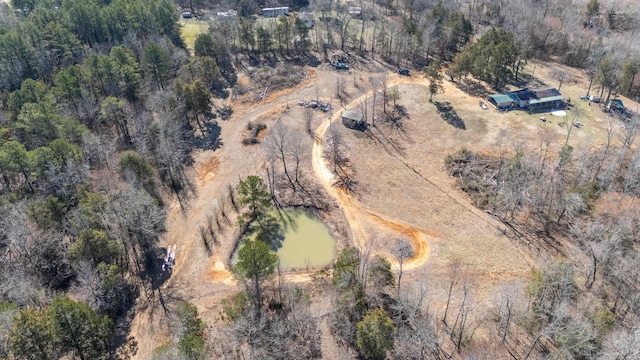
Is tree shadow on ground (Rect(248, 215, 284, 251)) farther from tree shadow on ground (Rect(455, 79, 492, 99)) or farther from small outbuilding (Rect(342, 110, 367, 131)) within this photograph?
tree shadow on ground (Rect(455, 79, 492, 99))

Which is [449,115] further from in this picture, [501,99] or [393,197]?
[393,197]

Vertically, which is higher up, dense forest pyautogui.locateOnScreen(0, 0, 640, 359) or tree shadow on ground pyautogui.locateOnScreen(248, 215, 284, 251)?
dense forest pyautogui.locateOnScreen(0, 0, 640, 359)

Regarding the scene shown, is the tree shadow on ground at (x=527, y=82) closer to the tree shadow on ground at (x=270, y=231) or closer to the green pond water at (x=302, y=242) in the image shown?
the green pond water at (x=302, y=242)

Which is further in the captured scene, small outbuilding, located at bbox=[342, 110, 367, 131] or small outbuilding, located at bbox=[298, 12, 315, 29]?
small outbuilding, located at bbox=[298, 12, 315, 29]

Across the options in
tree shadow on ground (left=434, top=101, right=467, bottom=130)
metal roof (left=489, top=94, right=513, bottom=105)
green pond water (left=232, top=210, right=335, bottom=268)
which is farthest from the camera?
metal roof (left=489, top=94, right=513, bottom=105)

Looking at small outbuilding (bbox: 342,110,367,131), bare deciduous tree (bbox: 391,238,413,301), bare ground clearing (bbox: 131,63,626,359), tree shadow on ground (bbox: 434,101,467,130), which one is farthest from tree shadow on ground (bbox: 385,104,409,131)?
bare deciduous tree (bbox: 391,238,413,301)

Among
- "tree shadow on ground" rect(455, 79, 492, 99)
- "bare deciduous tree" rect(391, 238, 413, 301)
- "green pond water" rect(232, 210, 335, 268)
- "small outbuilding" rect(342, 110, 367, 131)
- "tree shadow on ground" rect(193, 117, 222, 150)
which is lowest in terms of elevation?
"green pond water" rect(232, 210, 335, 268)

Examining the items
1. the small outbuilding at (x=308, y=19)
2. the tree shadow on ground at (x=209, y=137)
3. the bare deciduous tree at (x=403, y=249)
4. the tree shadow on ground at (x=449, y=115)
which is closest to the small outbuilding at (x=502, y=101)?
the tree shadow on ground at (x=449, y=115)

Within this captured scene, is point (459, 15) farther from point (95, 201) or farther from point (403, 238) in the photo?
point (95, 201)
